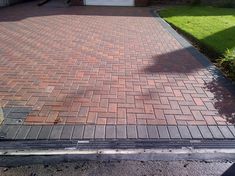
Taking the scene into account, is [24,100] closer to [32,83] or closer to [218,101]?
[32,83]

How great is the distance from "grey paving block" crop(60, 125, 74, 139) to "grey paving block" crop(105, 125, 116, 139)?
1.45 ft

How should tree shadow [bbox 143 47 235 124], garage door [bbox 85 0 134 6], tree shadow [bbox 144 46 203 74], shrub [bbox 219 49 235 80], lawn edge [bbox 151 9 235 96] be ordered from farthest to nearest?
garage door [bbox 85 0 134 6], tree shadow [bbox 144 46 203 74], shrub [bbox 219 49 235 80], lawn edge [bbox 151 9 235 96], tree shadow [bbox 143 47 235 124]

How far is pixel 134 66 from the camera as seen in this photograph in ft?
17.8

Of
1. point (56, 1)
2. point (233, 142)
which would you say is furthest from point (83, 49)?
point (56, 1)

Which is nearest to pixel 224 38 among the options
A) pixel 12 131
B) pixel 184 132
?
pixel 184 132

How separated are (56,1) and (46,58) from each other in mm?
10789

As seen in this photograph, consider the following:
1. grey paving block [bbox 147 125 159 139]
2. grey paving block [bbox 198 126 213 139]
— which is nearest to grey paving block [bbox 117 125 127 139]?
grey paving block [bbox 147 125 159 139]

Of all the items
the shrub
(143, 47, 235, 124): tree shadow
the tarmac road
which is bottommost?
the tarmac road

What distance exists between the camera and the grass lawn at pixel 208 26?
6.94 m

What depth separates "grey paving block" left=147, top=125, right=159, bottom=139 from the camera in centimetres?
323

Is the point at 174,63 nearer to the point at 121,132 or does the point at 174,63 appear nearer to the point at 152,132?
the point at 152,132

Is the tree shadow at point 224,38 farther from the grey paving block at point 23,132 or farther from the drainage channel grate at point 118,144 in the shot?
the grey paving block at point 23,132

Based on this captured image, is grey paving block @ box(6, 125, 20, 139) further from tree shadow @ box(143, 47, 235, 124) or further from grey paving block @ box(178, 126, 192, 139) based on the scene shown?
tree shadow @ box(143, 47, 235, 124)

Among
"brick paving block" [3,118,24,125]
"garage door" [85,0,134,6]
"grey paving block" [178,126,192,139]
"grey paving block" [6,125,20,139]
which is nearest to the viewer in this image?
"grey paving block" [6,125,20,139]
